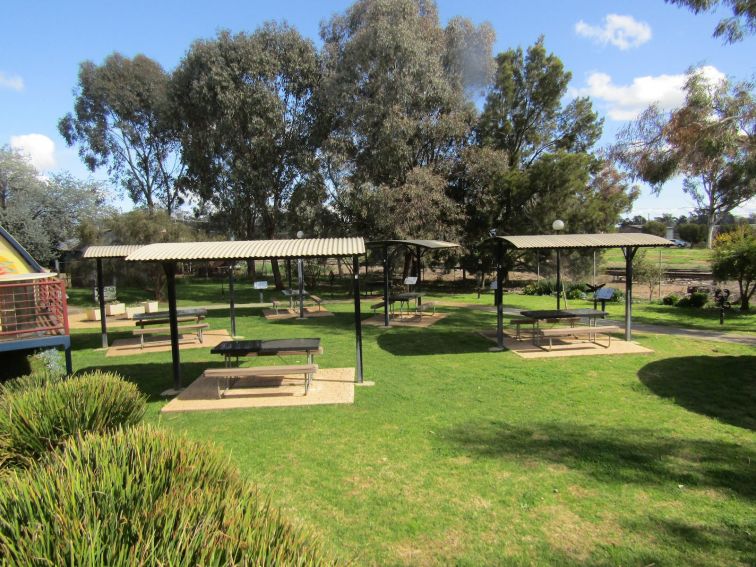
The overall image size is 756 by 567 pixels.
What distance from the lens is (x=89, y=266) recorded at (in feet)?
93.0

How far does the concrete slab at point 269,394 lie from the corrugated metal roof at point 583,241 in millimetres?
4670

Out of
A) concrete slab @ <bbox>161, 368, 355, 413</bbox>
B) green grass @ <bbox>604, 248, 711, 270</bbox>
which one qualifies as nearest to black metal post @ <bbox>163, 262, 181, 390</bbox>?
concrete slab @ <bbox>161, 368, 355, 413</bbox>

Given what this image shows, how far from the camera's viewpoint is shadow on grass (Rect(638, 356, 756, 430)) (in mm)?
6723

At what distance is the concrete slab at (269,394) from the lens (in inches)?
290

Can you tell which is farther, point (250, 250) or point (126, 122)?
point (126, 122)

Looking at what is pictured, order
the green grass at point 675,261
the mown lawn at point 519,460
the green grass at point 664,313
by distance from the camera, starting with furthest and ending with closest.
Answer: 1. the green grass at point 675,261
2. the green grass at point 664,313
3. the mown lawn at point 519,460

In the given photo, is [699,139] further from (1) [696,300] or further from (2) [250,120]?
(2) [250,120]

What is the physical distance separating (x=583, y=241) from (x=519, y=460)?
23.8ft

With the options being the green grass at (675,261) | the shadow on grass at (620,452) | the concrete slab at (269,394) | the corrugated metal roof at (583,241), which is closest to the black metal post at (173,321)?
the concrete slab at (269,394)

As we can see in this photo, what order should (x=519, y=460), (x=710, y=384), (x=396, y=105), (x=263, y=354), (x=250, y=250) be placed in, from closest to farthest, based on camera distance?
(x=519, y=460)
(x=710, y=384)
(x=263, y=354)
(x=250, y=250)
(x=396, y=105)

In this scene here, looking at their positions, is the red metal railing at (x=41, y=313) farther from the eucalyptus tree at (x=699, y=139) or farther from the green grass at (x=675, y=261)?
the green grass at (x=675, y=261)

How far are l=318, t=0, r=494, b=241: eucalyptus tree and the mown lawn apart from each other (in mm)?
13294

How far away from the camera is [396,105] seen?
2122 centimetres

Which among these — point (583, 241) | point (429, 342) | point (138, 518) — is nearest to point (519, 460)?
point (138, 518)
